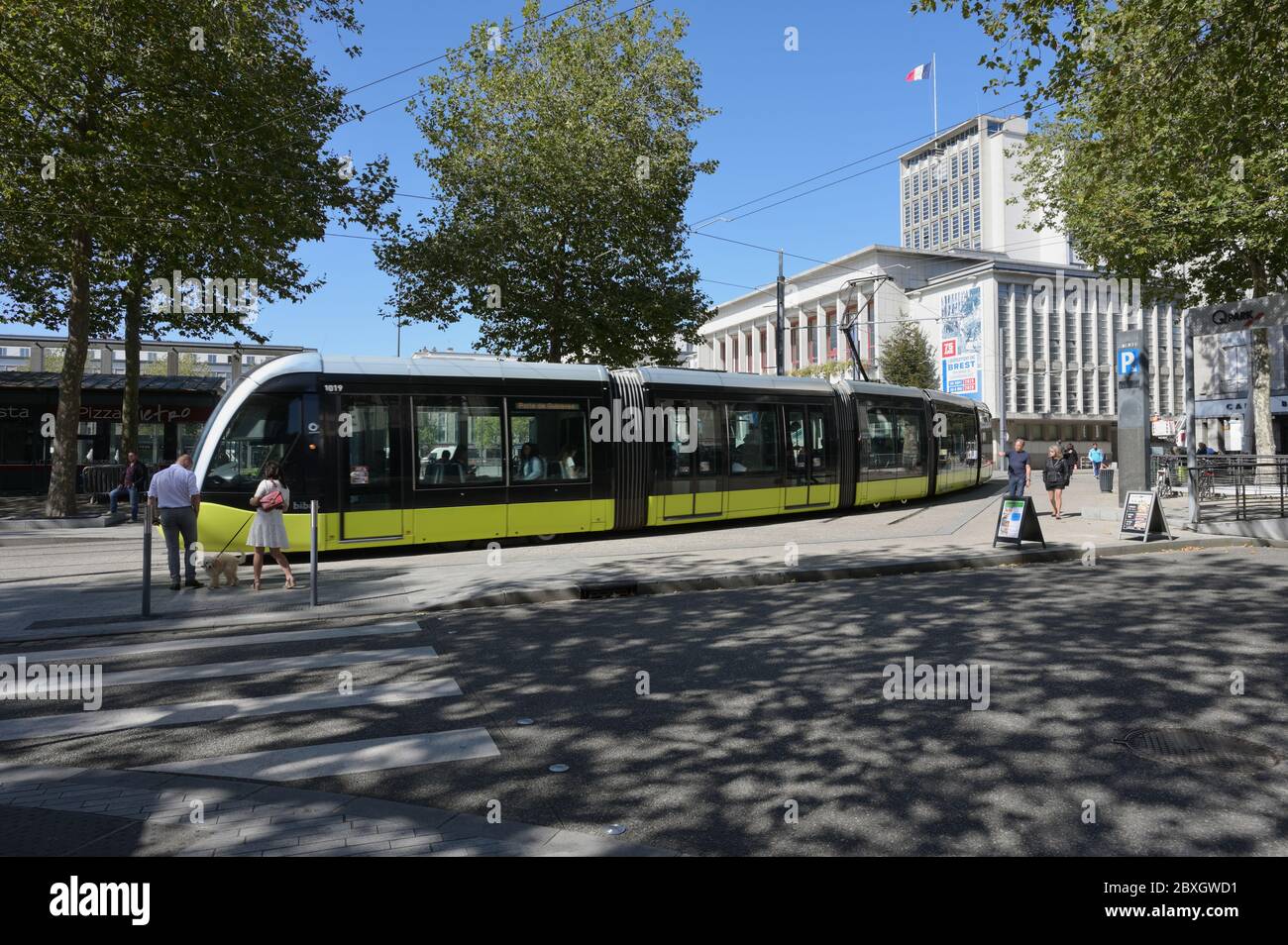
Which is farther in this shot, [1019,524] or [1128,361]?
[1128,361]

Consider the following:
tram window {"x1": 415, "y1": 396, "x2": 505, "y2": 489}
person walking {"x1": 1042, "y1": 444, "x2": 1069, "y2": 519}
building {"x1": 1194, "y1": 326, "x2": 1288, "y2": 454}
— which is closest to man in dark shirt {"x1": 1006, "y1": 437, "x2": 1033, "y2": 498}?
person walking {"x1": 1042, "y1": 444, "x2": 1069, "y2": 519}

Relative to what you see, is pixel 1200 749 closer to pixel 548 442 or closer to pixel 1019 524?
pixel 1019 524

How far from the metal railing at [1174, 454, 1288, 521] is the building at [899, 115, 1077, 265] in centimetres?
6294

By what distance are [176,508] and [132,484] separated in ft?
44.1

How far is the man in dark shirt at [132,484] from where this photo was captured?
2073 centimetres

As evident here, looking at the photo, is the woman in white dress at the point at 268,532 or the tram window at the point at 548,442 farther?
the tram window at the point at 548,442

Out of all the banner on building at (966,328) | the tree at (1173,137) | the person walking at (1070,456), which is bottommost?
the person walking at (1070,456)

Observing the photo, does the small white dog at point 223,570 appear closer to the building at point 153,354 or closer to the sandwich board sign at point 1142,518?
the sandwich board sign at point 1142,518

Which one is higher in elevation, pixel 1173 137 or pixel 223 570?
pixel 1173 137

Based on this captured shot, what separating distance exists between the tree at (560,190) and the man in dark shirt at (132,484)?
829cm

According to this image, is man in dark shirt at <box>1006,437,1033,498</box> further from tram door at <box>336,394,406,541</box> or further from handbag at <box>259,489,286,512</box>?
handbag at <box>259,489,286,512</box>

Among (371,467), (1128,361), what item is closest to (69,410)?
(371,467)

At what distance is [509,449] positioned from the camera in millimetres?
13477

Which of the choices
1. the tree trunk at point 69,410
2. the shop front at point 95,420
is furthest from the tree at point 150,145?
the shop front at point 95,420
